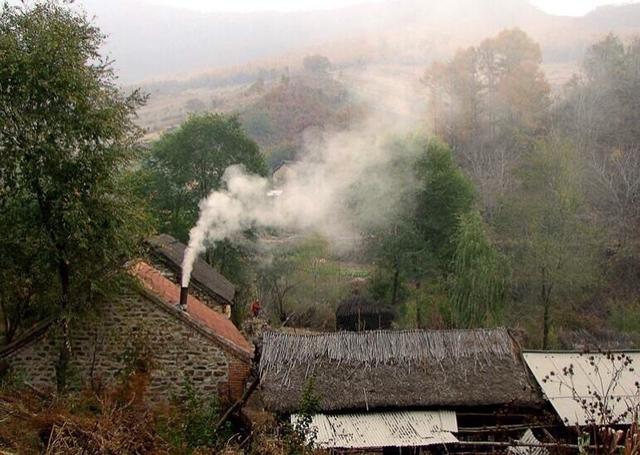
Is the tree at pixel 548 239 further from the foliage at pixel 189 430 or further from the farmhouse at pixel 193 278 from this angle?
the foliage at pixel 189 430

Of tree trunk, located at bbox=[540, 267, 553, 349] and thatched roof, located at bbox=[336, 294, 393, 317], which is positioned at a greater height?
tree trunk, located at bbox=[540, 267, 553, 349]

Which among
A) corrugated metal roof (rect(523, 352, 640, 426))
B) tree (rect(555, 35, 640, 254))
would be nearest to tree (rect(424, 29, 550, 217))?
tree (rect(555, 35, 640, 254))

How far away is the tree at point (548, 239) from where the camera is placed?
26359 millimetres

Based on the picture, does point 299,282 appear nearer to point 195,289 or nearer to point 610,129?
point 195,289

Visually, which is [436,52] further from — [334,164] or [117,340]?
[117,340]

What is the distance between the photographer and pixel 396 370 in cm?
1470

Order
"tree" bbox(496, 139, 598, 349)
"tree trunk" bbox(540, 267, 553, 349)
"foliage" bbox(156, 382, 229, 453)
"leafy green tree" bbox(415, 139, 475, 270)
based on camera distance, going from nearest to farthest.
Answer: "foliage" bbox(156, 382, 229, 453), "tree trunk" bbox(540, 267, 553, 349), "tree" bbox(496, 139, 598, 349), "leafy green tree" bbox(415, 139, 475, 270)

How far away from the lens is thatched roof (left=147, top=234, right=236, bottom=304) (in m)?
20.1

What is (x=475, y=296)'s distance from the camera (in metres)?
25.1

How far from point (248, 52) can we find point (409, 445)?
614 feet

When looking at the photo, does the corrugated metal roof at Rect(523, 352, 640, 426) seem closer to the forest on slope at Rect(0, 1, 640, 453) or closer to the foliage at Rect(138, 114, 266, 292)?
the forest on slope at Rect(0, 1, 640, 453)

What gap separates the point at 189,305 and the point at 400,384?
5.72 metres

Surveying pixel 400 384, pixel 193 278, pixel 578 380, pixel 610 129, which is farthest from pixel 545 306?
pixel 610 129

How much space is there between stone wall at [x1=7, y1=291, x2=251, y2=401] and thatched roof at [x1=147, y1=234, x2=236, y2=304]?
16.5 feet
